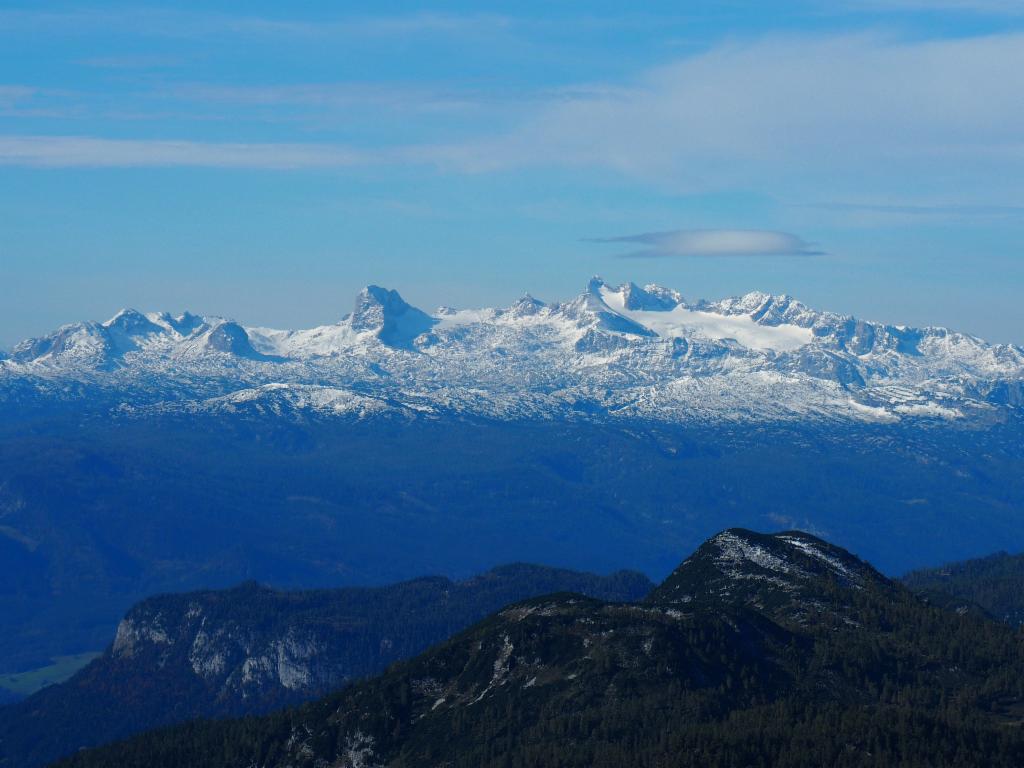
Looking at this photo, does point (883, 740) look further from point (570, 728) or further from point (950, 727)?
point (570, 728)

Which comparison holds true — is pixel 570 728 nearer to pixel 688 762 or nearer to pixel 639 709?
pixel 639 709

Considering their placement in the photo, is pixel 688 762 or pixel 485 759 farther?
pixel 485 759

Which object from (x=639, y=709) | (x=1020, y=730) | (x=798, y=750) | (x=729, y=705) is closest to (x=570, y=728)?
(x=639, y=709)

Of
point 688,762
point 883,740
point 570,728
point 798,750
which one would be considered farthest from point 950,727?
point 570,728

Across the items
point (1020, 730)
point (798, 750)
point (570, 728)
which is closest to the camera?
point (798, 750)

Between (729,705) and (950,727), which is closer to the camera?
(950,727)

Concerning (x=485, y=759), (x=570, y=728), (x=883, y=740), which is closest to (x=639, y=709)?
(x=570, y=728)

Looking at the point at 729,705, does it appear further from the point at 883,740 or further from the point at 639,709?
the point at 883,740

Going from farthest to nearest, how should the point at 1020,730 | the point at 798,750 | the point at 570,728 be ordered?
the point at 570,728
the point at 1020,730
the point at 798,750
